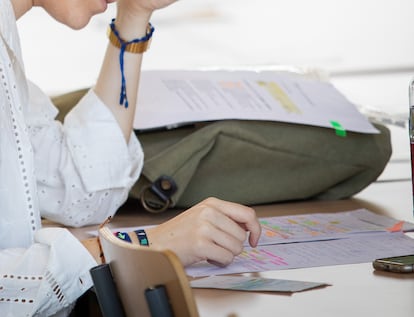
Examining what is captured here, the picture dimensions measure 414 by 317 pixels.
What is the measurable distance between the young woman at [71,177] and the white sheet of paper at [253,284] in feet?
0.26

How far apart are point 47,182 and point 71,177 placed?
5 centimetres

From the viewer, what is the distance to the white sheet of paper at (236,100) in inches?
66.1

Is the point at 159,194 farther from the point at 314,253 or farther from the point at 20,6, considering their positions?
the point at 314,253

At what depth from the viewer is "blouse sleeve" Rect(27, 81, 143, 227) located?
1.56m

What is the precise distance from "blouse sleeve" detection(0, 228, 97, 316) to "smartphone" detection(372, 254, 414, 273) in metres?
0.35

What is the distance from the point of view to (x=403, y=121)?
6.70 ft

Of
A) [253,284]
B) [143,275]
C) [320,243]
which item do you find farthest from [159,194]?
A: [143,275]

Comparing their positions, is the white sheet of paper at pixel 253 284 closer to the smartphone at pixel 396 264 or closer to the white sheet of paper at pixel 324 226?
the smartphone at pixel 396 264

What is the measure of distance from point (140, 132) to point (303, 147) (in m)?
0.30

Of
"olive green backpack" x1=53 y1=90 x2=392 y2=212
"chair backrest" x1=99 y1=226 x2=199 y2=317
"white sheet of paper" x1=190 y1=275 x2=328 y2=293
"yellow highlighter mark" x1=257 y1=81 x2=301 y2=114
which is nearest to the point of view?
"chair backrest" x1=99 y1=226 x2=199 y2=317

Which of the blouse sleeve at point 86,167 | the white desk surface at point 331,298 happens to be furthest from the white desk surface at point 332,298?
the blouse sleeve at point 86,167

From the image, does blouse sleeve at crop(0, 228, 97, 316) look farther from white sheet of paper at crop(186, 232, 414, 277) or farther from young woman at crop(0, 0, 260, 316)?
white sheet of paper at crop(186, 232, 414, 277)

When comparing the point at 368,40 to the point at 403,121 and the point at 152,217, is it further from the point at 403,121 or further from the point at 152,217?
the point at 152,217

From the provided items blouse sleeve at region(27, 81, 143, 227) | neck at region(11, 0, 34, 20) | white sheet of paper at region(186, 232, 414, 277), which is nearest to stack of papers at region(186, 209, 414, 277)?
white sheet of paper at region(186, 232, 414, 277)
